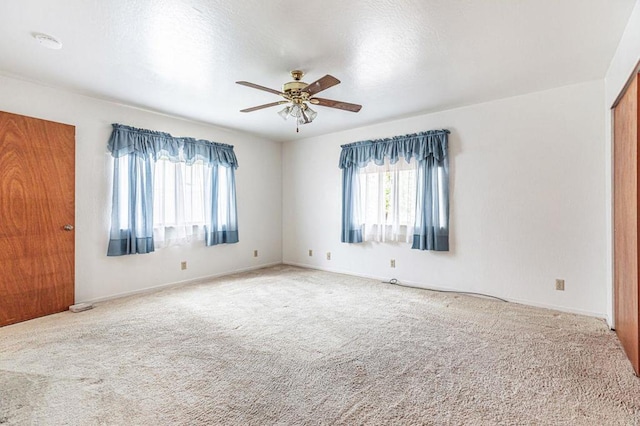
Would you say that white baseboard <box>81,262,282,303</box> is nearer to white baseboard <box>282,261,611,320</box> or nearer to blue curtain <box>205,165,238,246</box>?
blue curtain <box>205,165,238,246</box>

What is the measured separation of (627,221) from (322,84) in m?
2.57

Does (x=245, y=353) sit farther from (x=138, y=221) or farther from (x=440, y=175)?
(x=440, y=175)

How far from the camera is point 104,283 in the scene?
3.72m

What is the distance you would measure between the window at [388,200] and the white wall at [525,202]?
278mm

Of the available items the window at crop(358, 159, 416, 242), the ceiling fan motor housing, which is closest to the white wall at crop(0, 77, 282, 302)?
the window at crop(358, 159, 416, 242)

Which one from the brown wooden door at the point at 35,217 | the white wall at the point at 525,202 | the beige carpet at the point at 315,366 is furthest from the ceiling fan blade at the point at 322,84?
the brown wooden door at the point at 35,217

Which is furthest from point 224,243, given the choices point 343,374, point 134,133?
point 343,374

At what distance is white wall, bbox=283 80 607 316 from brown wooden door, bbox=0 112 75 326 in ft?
13.3

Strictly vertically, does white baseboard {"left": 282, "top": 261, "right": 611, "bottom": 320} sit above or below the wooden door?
below

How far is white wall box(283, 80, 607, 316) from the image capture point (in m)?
3.18

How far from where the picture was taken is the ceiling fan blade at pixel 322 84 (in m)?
2.35

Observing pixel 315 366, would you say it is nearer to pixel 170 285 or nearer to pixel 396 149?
pixel 170 285

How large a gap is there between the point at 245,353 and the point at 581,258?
11.5 feet

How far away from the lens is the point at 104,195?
12.2 ft
